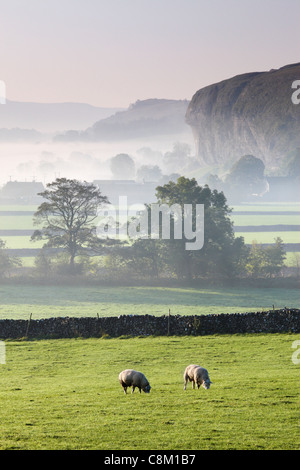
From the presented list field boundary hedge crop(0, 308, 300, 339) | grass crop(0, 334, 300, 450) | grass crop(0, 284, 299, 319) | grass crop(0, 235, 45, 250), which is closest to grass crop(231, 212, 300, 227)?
grass crop(0, 235, 45, 250)

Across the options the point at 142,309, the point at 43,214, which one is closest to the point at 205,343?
the point at 142,309

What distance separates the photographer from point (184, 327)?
113ft

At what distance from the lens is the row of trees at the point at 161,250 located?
237 feet

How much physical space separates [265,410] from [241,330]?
17736 mm

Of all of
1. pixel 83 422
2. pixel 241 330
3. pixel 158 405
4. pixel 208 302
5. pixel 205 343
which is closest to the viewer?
pixel 83 422

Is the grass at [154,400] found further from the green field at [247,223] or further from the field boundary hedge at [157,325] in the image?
the green field at [247,223]

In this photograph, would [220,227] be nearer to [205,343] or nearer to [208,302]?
[208,302]

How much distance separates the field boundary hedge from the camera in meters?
33.8

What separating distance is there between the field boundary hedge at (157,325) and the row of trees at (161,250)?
37.0 meters

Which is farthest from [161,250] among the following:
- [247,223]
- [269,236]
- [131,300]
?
[247,223]

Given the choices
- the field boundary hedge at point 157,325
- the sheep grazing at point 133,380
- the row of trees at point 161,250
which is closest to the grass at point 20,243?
the row of trees at point 161,250

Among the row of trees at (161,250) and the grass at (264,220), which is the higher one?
the grass at (264,220)

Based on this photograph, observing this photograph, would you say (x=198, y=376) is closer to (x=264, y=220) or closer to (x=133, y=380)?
(x=133, y=380)

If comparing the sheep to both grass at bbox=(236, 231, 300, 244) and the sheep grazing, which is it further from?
grass at bbox=(236, 231, 300, 244)
